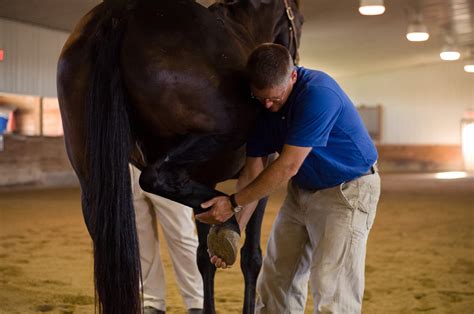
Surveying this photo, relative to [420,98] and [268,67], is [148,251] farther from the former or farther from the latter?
[420,98]

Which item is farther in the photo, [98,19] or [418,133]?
[418,133]

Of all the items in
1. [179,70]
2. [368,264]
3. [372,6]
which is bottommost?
[368,264]

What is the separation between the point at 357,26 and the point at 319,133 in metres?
12.9

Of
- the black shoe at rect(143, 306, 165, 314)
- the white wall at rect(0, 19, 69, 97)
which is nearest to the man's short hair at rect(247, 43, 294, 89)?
the black shoe at rect(143, 306, 165, 314)

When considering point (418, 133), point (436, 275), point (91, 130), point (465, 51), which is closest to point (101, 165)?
point (91, 130)

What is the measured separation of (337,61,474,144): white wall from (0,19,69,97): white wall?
13.3 meters

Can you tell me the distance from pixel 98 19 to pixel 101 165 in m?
0.57

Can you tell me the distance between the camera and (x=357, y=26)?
14.8 metres

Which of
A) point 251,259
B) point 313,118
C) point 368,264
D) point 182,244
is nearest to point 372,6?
point 368,264

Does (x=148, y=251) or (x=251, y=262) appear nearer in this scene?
(x=251, y=262)

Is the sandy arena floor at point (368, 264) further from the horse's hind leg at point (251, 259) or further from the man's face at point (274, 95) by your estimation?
the man's face at point (274, 95)

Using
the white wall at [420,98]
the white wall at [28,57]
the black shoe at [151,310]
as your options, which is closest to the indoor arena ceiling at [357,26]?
the white wall at [28,57]

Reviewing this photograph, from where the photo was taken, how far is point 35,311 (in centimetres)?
375

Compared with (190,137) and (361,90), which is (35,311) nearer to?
(190,137)
